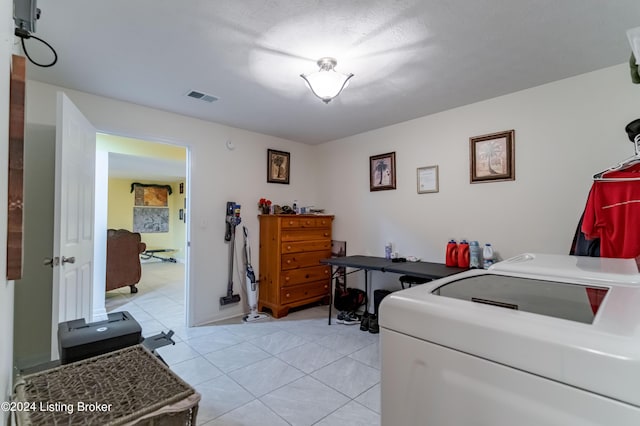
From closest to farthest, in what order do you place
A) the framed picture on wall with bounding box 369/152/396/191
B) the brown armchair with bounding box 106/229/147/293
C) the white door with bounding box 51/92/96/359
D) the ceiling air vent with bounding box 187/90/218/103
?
the white door with bounding box 51/92/96/359 < the ceiling air vent with bounding box 187/90/218/103 < the framed picture on wall with bounding box 369/152/396/191 < the brown armchair with bounding box 106/229/147/293

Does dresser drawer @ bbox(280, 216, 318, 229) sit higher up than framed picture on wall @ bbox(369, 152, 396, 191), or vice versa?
framed picture on wall @ bbox(369, 152, 396, 191)

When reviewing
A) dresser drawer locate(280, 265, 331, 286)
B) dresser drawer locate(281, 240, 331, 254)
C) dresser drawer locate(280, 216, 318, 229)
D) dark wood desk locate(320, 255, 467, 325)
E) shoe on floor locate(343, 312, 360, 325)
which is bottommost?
shoe on floor locate(343, 312, 360, 325)

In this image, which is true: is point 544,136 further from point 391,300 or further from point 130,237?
point 130,237

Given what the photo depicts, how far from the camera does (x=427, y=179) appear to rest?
321 cm

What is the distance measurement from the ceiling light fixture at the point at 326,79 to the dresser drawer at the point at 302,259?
6.88 feet

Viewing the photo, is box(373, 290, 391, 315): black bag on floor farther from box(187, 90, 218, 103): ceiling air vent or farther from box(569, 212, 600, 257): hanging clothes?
box(187, 90, 218, 103): ceiling air vent

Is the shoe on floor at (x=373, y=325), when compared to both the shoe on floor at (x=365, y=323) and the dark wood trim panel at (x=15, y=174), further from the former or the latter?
the dark wood trim panel at (x=15, y=174)

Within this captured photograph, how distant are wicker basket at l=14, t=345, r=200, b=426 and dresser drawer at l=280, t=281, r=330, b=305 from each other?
253cm

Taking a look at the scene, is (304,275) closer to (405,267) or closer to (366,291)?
(366,291)

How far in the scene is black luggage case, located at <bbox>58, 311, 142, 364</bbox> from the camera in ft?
4.04

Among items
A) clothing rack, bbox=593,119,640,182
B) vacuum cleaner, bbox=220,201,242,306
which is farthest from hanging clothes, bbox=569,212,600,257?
vacuum cleaner, bbox=220,201,242,306

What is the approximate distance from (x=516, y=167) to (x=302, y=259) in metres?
2.51

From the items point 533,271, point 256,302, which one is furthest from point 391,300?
point 256,302

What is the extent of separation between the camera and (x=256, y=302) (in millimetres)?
3643
